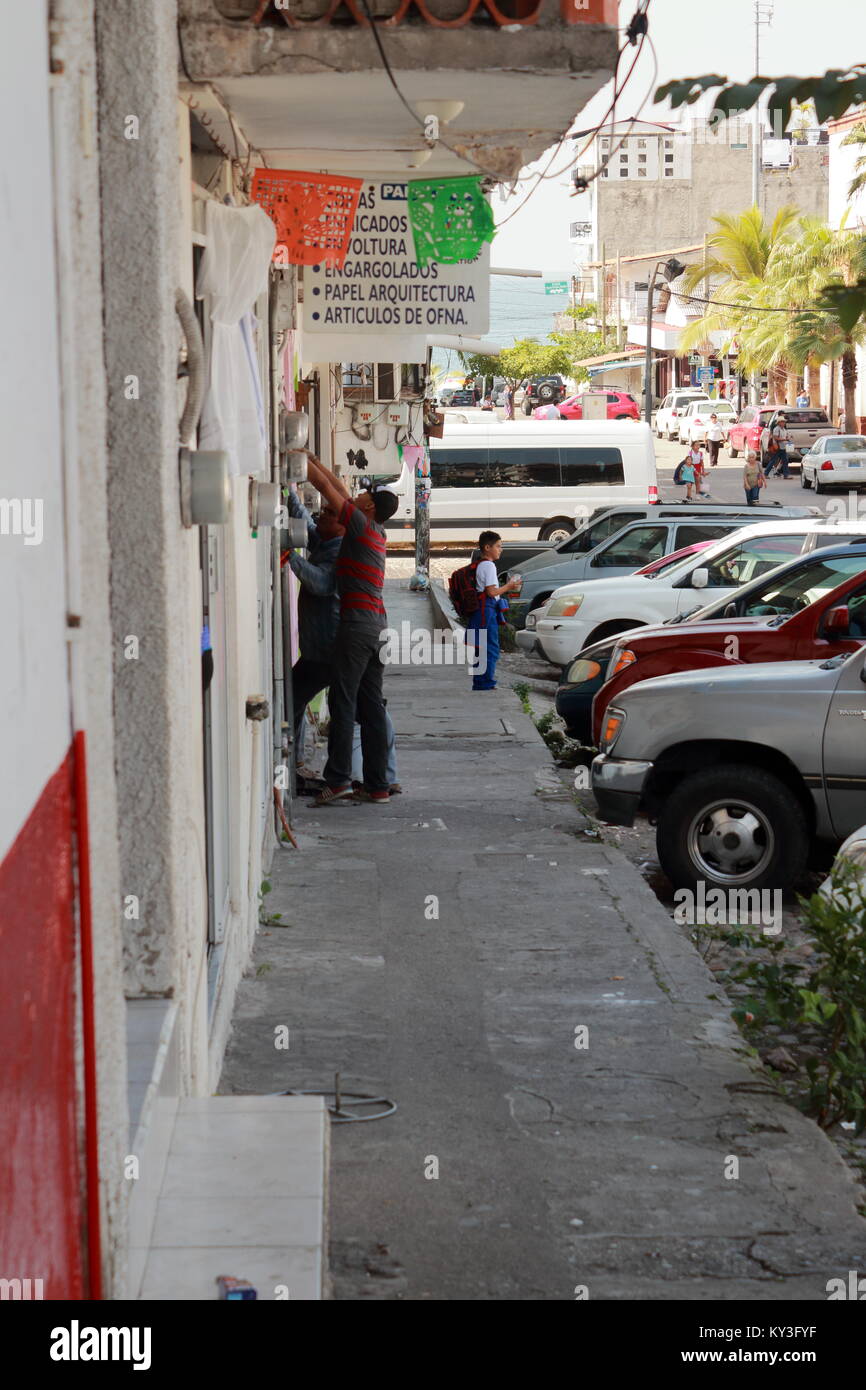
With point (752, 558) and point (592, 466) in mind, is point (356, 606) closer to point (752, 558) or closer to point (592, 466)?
point (752, 558)

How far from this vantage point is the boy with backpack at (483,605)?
1513cm

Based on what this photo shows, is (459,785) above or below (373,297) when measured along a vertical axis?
below

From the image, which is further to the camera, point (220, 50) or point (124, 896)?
point (220, 50)

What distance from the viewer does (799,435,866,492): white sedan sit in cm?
4319

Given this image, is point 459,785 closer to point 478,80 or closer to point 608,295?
point 478,80

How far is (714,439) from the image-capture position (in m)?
53.2

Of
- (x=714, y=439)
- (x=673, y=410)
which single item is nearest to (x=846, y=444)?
(x=714, y=439)

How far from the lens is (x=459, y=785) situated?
1114 cm

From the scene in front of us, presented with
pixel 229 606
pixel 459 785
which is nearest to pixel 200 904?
pixel 229 606

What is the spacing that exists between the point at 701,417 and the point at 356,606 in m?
48.2

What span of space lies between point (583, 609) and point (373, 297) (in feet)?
22.6

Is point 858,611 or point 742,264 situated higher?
point 742,264

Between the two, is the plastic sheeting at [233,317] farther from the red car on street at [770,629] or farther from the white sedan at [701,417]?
the white sedan at [701,417]

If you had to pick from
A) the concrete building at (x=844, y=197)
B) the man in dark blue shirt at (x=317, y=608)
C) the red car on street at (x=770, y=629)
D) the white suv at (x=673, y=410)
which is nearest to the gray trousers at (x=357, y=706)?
the man in dark blue shirt at (x=317, y=608)
